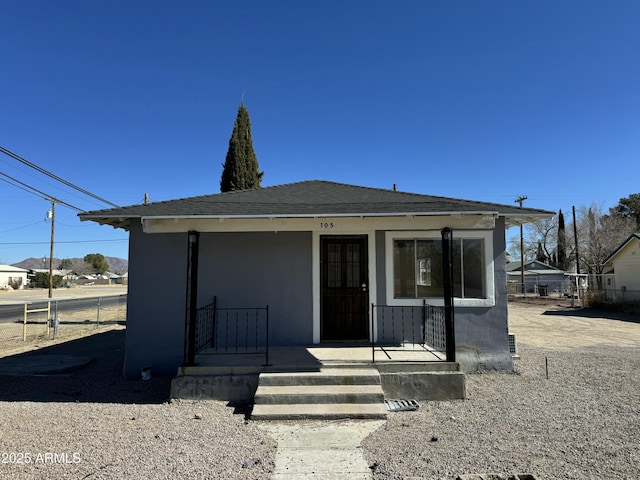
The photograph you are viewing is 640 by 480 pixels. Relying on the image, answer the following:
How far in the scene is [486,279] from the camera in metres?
7.27

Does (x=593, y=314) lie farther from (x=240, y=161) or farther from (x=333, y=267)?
(x=240, y=161)

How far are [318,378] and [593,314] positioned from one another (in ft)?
63.3

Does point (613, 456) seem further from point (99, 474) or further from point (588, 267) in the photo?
point (588, 267)

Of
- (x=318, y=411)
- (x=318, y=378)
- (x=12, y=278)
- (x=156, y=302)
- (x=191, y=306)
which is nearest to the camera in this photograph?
(x=318, y=411)

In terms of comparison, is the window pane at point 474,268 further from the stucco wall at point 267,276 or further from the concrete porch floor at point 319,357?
the stucco wall at point 267,276

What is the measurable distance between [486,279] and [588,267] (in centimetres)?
3699

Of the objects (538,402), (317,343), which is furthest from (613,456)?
(317,343)

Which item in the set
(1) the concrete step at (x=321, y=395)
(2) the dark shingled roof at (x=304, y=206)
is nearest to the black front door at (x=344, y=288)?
(2) the dark shingled roof at (x=304, y=206)

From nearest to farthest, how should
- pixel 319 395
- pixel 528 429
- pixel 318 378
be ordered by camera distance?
pixel 528 429 → pixel 319 395 → pixel 318 378

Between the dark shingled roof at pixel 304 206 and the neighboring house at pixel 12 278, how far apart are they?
6147 cm

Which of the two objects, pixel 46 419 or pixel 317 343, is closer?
pixel 46 419

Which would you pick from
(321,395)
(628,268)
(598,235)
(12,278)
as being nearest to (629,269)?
(628,268)

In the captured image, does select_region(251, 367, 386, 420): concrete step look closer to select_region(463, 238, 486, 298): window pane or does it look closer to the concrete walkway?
the concrete walkway

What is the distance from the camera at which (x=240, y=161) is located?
18.7 metres
